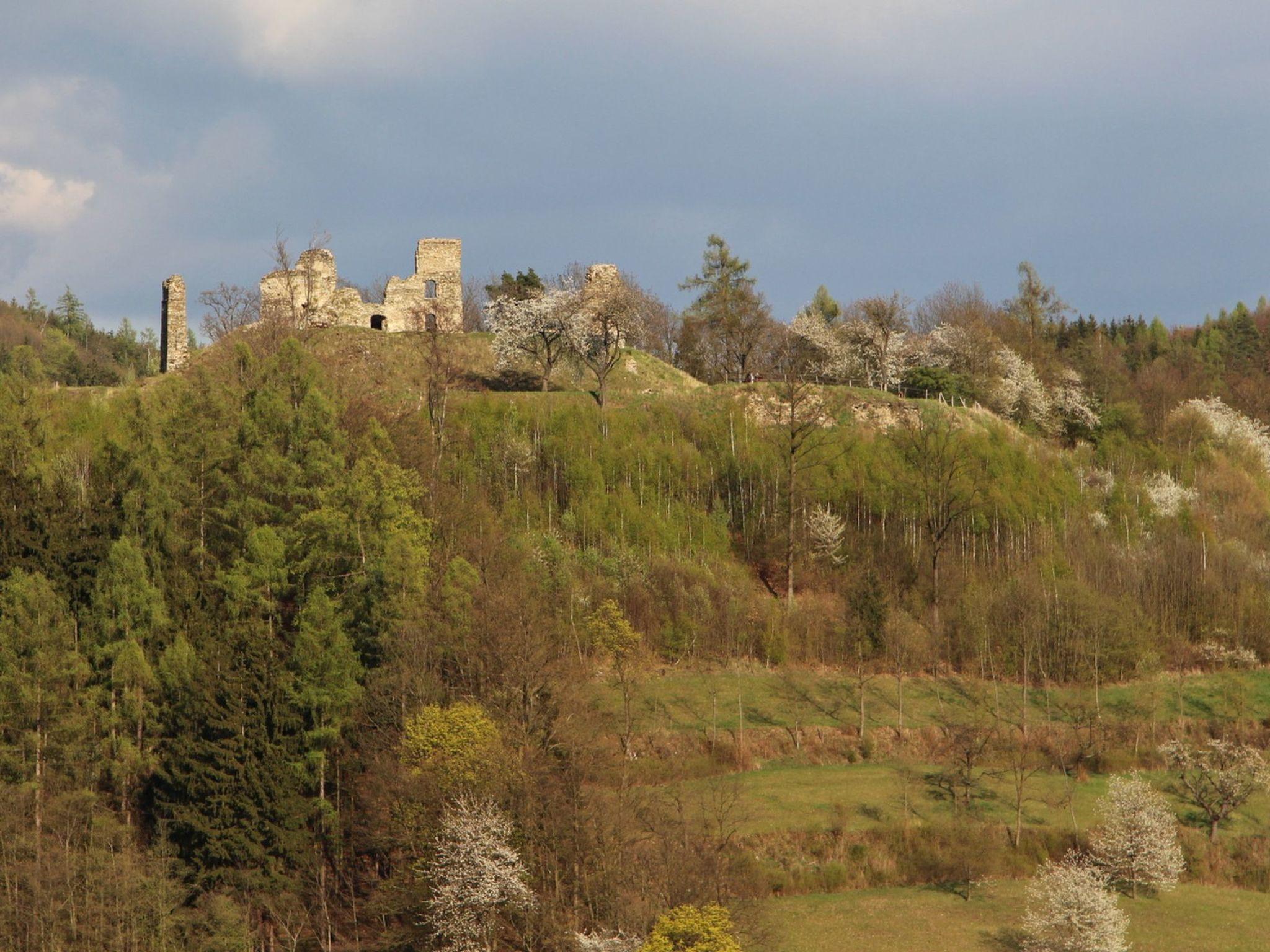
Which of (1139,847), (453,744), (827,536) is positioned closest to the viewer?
(453,744)

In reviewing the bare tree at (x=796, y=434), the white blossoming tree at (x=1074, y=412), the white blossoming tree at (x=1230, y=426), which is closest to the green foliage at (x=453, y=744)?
the bare tree at (x=796, y=434)

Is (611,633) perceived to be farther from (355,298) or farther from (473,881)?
(355,298)

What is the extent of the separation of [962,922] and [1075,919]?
10.0 ft

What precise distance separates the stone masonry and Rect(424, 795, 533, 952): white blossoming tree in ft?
123

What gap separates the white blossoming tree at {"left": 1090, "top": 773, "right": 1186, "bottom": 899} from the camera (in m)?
40.4

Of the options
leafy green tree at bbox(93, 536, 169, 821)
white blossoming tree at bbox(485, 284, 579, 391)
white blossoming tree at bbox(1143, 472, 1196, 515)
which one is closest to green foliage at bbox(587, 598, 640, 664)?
leafy green tree at bbox(93, 536, 169, 821)

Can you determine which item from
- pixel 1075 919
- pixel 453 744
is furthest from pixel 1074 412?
pixel 453 744

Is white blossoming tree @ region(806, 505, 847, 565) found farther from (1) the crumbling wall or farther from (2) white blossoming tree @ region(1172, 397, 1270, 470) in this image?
(2) white blossoming tree @ region(1172, 397, 1270, 470)

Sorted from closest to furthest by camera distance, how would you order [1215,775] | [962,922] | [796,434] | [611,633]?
[962,922] < [1215,775] < [611,633] < [796,434]

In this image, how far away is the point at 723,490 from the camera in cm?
6706

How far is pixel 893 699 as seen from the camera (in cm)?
5309

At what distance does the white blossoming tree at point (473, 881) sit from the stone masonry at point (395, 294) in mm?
37426

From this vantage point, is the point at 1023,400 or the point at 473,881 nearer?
the point at 473,881

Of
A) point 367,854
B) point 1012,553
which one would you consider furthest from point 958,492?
point 367,854
